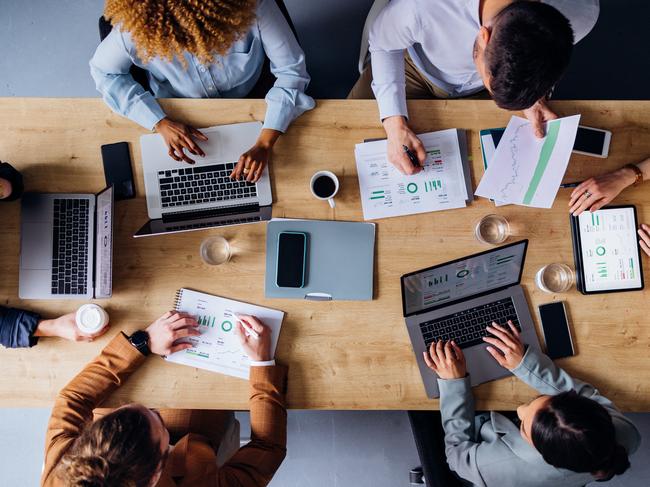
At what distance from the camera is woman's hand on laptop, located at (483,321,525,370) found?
53.1 inches

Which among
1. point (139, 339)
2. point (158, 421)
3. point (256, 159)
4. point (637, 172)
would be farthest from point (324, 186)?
point (637, 172)

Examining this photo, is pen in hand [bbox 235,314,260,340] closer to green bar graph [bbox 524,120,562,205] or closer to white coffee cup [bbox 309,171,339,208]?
white coffee cup [bbox 309,171,339,208]

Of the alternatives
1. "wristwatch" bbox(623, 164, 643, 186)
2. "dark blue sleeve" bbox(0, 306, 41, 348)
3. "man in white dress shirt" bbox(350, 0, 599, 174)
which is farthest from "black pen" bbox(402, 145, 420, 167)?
"dark blue sleeve" bbox(0, 306, 41, 348)

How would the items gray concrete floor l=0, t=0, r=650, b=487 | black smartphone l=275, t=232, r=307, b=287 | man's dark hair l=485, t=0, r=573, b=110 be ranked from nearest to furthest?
man's dark hair l=485, t=0, r=573, b=110, black smartphone l=275, t=232, r=307, b=287, gray concrete floor l=0, t=0, r=650, b=487

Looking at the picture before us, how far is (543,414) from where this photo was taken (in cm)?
126

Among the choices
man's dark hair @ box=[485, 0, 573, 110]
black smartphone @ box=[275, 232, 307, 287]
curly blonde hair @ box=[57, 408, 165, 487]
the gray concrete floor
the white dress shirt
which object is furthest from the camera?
the gray concrete floor

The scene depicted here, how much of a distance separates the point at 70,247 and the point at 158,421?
20.4 inches

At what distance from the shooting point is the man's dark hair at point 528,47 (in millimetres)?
1014

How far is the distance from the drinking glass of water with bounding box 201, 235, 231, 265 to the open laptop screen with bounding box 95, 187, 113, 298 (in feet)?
0.80

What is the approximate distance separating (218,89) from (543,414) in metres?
1.33

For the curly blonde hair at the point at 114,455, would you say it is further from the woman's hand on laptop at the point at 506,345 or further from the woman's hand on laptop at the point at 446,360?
the woman's hand on laptop at the point at 506,345

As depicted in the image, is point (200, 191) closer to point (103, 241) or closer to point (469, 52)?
point (103, 241)

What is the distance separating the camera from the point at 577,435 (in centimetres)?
121

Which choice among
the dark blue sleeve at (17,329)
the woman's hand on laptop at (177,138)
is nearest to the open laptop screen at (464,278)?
the woman's hand on laptop at (177,138)
